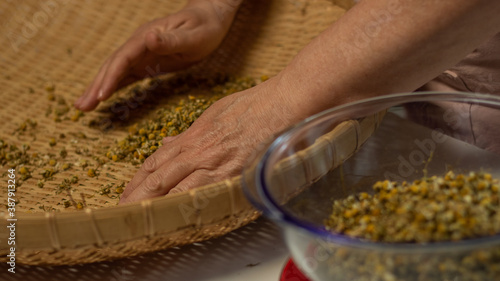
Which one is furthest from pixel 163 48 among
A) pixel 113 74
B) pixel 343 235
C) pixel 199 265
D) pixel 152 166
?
pixel 343 235

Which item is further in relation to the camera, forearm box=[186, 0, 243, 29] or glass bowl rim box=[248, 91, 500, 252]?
forearm box=[186, 0, 243, 29]

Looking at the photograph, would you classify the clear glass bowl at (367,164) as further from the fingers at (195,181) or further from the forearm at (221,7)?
the forearm at (221,7)

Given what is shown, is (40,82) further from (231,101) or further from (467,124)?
(467,124)

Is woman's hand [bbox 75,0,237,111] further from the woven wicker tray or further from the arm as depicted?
the arm

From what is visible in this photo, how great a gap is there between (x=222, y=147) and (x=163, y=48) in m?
0.39

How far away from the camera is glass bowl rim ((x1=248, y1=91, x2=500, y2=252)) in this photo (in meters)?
0.47

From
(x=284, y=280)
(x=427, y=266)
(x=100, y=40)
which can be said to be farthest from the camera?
(x=100, y=40)

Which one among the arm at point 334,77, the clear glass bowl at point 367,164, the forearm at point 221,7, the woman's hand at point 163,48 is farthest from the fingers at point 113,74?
the clear glass bowl at point 367,164

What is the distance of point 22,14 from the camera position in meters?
1.48

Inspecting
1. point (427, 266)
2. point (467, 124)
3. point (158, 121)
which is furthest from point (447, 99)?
point (158, 121)

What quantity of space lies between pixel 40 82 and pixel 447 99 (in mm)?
935

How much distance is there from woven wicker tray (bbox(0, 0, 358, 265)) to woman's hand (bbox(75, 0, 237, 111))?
0.20 ft

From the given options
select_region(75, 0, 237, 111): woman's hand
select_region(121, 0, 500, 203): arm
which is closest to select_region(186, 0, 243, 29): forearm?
select_region(75, 0, 237, 111): woman's hand

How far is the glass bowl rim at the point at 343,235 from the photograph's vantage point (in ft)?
1.54
